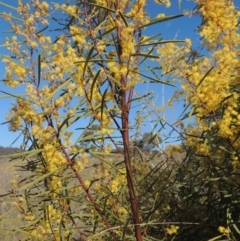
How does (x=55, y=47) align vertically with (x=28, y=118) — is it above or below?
above

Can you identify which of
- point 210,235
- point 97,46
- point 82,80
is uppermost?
point 97,46

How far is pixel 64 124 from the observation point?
5.57 ft

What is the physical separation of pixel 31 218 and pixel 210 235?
1.15m

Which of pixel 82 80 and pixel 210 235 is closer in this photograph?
pixel 82 80

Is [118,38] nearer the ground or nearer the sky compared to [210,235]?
nearer the sky

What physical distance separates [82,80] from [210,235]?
1495 mm

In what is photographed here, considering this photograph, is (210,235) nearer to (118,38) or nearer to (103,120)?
(103,120)

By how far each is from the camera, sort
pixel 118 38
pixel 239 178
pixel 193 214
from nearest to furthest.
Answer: pixel 118 38, pixel 239 178, pixel 193 214

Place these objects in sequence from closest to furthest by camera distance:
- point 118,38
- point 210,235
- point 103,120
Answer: point 118,38 < point 103,120 < point 210,235

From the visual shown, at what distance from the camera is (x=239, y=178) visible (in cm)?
216

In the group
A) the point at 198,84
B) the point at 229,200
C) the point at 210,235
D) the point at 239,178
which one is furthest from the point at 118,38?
the point at 210,235

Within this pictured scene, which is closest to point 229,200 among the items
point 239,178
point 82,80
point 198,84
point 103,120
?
point 239,178

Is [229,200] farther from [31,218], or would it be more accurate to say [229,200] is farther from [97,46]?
[97,46]

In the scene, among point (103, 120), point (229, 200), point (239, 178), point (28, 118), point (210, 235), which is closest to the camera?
point (103, 120)
